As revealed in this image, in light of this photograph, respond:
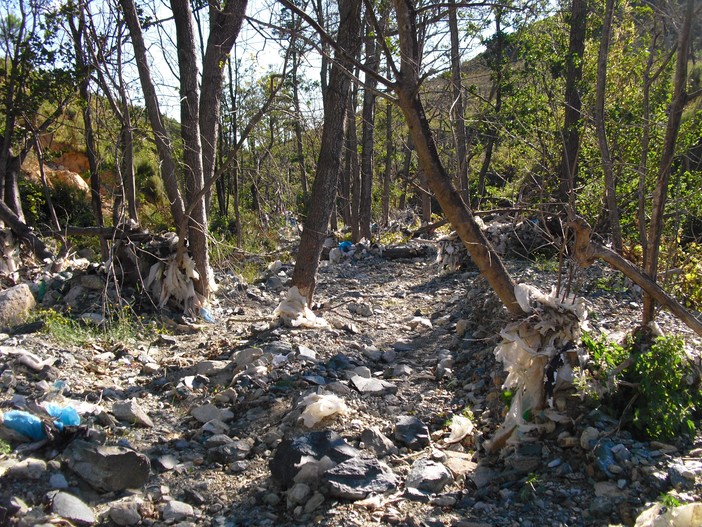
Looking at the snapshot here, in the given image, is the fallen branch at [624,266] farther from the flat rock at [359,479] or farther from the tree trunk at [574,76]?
the tree trunk at [574,76]

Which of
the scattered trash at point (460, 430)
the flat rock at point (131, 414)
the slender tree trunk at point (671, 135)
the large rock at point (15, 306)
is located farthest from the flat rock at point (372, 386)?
the large rock at point (15, 306)

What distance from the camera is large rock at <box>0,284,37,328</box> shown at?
18.1 feet

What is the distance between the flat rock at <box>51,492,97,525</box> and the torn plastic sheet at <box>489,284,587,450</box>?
1983 mm

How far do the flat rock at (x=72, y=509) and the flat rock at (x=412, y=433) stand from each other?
165 centimetres

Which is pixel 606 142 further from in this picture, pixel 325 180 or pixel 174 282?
pixel 174 282

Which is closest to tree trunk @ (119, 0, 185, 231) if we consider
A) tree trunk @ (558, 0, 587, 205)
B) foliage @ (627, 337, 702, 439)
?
foliage @ (627, 337, 702, 439)

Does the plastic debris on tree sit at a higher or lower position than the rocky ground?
higher

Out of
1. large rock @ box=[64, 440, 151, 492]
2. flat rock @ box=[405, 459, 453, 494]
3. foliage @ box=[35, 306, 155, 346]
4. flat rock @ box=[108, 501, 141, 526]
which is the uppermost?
foliage @ box=[35, 306, 155, 346]

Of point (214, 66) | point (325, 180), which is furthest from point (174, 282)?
point (214, 66)

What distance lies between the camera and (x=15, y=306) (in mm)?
5656

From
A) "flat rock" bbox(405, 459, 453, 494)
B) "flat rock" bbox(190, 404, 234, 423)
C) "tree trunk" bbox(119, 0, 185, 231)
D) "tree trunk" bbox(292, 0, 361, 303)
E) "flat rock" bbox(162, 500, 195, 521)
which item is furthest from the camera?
"tree trunk" bbox(119, 0, 185, 231)

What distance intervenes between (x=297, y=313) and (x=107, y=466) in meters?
2.95

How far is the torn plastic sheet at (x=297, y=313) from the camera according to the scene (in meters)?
5.74

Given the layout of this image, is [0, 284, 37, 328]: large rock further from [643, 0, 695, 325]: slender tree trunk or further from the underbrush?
[643, 0, 695, 325]: slender tree trunk
